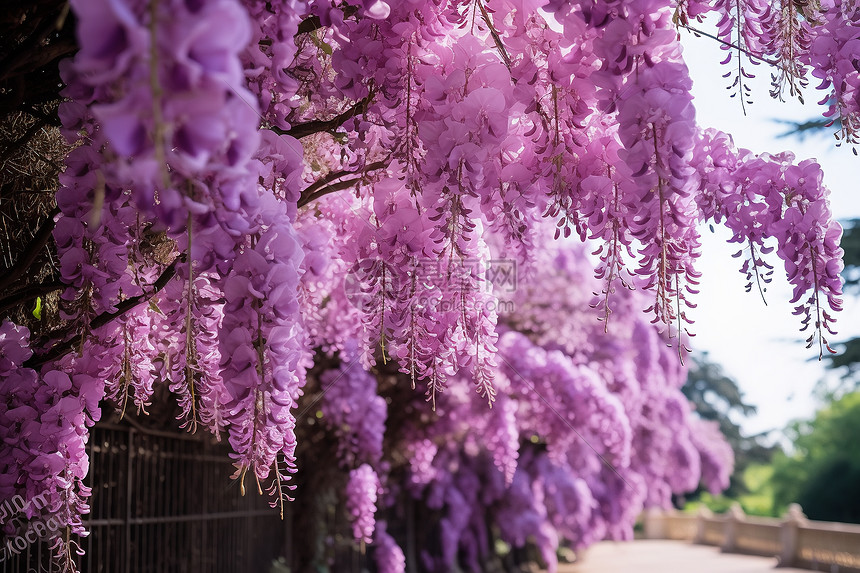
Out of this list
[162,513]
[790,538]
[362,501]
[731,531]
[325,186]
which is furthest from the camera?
[731,531]

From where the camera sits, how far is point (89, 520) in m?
3.84

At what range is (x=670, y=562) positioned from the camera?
17406 millimetres

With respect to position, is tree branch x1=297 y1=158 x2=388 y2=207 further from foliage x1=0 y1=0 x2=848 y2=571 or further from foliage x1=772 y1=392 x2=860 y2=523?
foliage x1=772 y1=392 x2=860 y2=523

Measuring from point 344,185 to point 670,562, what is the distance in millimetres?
16940

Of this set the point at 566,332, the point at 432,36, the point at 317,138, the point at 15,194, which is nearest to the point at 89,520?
the point at 15,194

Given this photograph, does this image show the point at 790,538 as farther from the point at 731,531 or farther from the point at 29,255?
the point at 29,255

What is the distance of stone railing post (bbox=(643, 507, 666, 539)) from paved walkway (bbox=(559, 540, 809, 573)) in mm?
5945

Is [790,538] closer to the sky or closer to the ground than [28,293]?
closer to the ground

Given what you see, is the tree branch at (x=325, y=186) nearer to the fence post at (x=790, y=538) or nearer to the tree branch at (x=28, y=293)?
the tree branch at (x=28, y=293)

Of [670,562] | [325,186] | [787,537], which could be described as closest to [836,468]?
[787,537]

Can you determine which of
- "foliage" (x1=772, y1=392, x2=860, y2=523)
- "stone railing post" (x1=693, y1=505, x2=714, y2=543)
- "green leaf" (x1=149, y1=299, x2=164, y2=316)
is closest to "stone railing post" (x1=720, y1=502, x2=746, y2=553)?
"foliage" (x1=772, y1=392, x2=860, y2=523)

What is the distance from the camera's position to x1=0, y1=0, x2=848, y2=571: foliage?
1.16 metres

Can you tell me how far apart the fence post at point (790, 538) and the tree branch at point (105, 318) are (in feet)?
54.3
